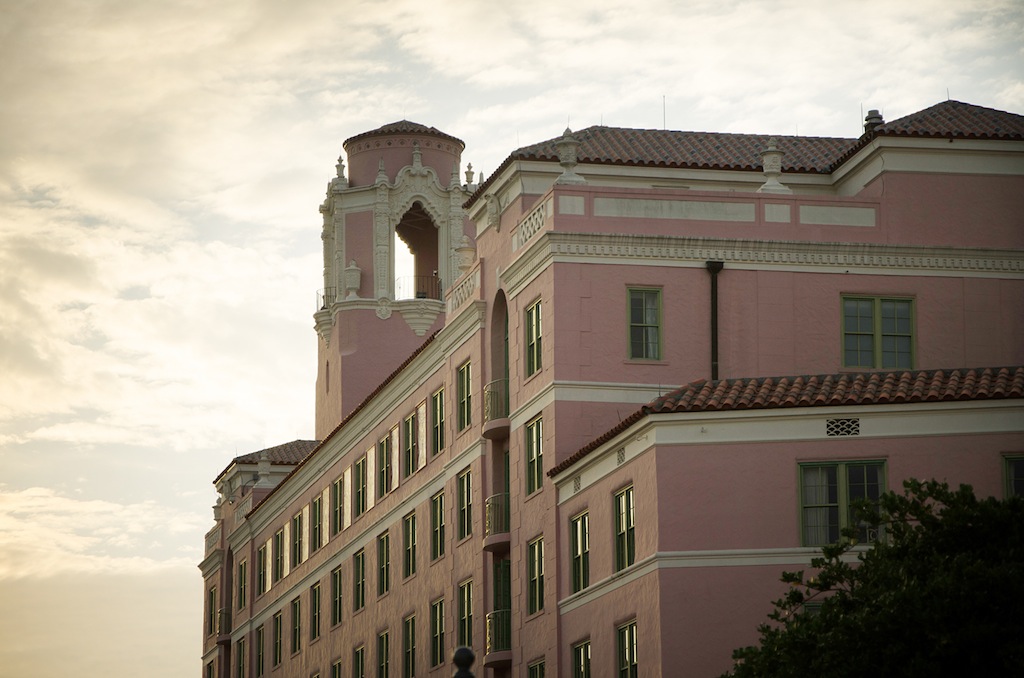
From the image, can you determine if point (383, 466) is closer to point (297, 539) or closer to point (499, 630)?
point (297, 539)

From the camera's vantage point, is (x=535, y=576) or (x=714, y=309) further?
(x=535, y=576)

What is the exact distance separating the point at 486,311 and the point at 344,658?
17.7 meters

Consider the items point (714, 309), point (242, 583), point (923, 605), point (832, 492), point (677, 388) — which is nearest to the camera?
point (923, 605)

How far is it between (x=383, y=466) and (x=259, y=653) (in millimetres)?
18654

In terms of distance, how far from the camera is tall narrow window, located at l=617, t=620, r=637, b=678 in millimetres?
41844

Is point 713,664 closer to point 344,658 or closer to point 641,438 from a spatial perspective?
point 641,438

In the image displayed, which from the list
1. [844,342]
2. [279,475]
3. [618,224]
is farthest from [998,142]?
[279,475]

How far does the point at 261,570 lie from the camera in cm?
8106

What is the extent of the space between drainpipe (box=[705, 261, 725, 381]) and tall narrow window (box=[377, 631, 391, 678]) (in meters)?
17.8

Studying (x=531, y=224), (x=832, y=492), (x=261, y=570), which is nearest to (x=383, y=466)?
(x=531, y=224)

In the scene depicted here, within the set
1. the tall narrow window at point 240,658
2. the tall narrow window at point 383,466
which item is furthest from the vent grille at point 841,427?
the tall narrow window at point 240,658

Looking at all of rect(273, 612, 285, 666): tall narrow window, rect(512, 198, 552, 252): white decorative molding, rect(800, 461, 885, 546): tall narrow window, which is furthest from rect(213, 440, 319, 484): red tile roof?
rect(800, 461, 885, 546): tall narrow window

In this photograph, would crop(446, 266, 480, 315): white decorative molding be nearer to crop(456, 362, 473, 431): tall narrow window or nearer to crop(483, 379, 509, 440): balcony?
crop(456, 362, 473, 431): tall narrow window

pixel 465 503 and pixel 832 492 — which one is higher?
pixel 465 503
